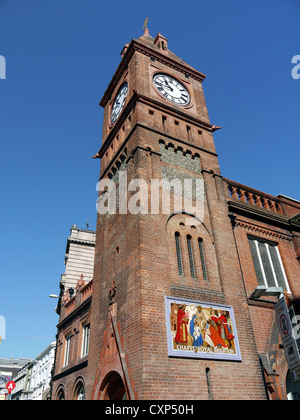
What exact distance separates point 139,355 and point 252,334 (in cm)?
501

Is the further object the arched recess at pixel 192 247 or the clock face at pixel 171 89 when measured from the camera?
the clock face at pixel 171 89

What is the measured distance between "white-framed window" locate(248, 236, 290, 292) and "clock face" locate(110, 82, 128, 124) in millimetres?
11066

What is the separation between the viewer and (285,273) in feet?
54.4

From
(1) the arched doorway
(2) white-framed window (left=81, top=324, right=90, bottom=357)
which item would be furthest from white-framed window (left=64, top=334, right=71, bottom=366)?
(1) the arched doorway

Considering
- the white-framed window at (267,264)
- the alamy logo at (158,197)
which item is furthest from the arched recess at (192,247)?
the white-framed window at (267,264)

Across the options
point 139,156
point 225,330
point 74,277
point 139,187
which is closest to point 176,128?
point 139,156

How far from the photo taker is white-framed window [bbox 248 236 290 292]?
1577 cm

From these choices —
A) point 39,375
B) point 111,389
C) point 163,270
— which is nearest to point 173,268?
point 163,270

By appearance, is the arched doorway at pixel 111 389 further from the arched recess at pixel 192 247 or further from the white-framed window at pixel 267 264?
the white-framed window at pixel 267 264

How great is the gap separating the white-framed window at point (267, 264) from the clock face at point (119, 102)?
1107 centimetres

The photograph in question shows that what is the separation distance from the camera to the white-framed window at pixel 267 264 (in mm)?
15773

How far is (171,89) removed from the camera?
807 inches

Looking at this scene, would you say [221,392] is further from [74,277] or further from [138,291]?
[74,277]

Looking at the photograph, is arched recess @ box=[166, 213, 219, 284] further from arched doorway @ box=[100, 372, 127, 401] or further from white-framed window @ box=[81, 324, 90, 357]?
white-framed window @ box=[81, 324, 90, 357]
